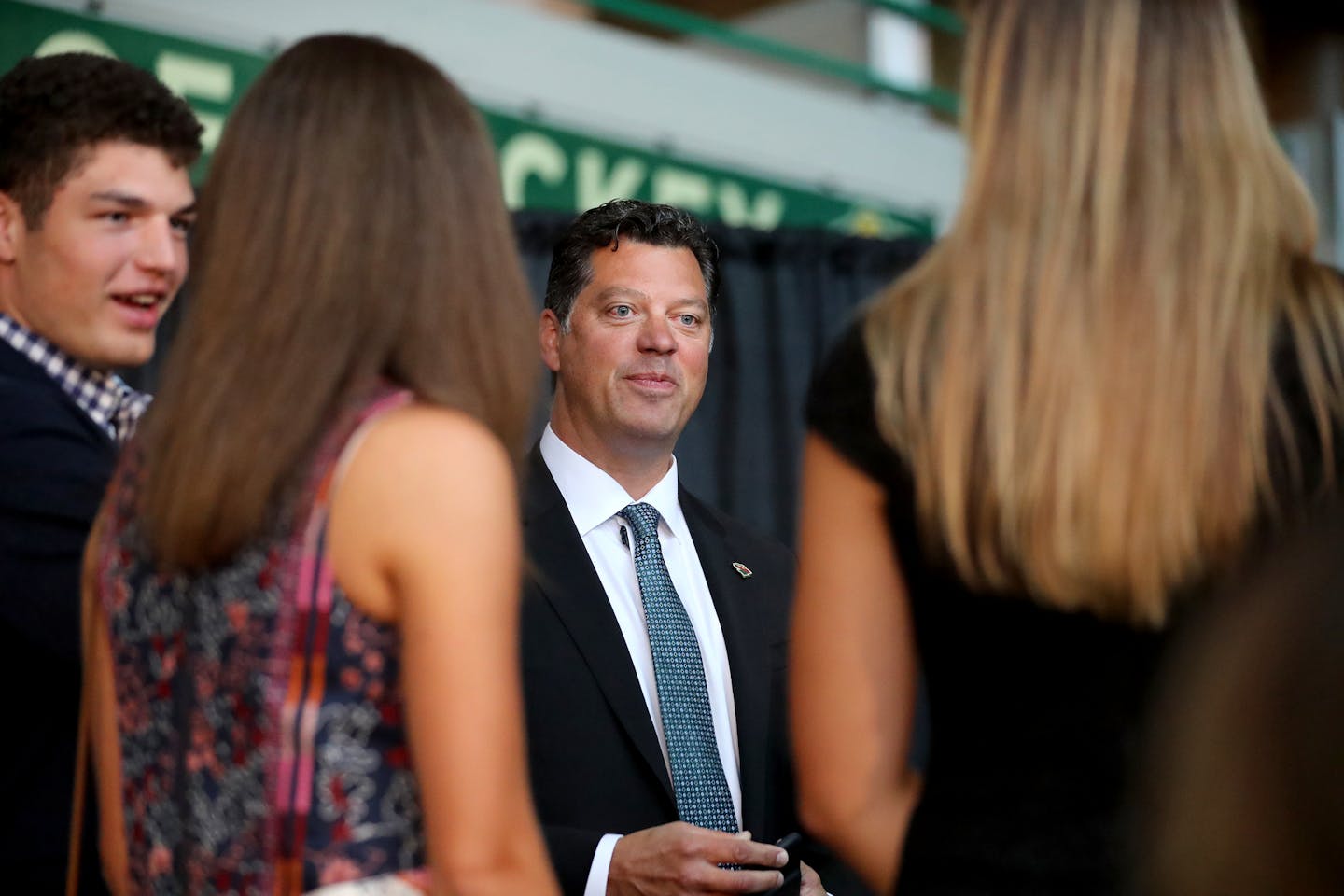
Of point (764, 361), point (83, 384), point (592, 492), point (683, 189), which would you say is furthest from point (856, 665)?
point (683, 189)

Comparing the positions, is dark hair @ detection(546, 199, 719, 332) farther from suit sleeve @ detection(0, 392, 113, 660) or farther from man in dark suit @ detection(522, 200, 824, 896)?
suit sleeve @ detection(0, 392, 113, 660)

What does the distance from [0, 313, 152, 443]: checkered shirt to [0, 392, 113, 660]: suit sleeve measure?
9 centimetres

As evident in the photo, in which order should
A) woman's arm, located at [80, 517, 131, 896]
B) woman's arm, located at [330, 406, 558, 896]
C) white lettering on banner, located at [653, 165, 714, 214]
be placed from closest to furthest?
1. woman's arm, located at [330, 406, 558, 896]
2. woman's arm, located at [80, 517, 131, 896]
3. white lettering on banner, located at [653, 165, 714, 214]

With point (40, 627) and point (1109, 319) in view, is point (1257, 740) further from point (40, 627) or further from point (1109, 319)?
point (40, 627)

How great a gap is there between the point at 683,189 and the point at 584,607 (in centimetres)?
250

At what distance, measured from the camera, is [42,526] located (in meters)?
1.23

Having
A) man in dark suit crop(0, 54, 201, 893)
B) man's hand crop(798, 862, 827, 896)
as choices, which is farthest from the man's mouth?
man's hand crop(798, 862, 827, 896)

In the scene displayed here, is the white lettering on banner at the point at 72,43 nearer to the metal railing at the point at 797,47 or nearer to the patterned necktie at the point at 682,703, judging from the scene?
the metal railing at the point at 797,47

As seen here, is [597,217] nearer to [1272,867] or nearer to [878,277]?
[1272,867]

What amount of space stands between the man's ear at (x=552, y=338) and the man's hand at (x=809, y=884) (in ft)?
2.70

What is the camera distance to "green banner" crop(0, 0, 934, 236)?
299 cm

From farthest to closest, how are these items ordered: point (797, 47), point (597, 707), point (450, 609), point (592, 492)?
point (797, 47) → point (592, 492) → point (597, 707) → point (450, 609)

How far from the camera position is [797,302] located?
12.6ft

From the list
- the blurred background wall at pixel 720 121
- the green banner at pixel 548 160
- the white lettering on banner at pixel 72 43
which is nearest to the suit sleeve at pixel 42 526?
the green banner at pixel 548 160
